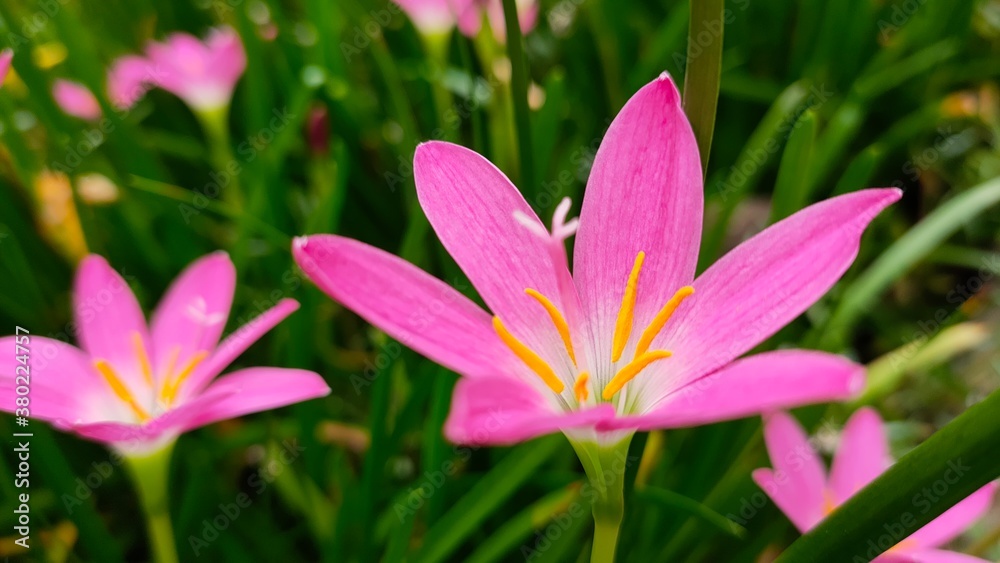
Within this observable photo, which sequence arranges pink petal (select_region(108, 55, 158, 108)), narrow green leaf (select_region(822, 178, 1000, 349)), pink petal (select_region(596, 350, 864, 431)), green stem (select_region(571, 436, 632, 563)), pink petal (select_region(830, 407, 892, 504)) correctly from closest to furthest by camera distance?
1. pink petal (select_region(596, 350, 864, 431))
2. green stem (select_region(571, 436, 632, 563))
3. pink petal (select_region(830, 407, 892, 504))
4. narrow green leaf (select_region(822, 178, 1000, 349))
5. pink petal (select_region(108, 55, 158, 108))

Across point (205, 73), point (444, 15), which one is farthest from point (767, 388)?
point (205, 73)

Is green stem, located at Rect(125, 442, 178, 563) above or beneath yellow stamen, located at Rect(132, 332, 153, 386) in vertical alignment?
beneath

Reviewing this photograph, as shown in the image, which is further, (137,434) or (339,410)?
(339,410)

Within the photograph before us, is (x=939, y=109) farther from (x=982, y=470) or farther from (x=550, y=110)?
(x=982, y=470)

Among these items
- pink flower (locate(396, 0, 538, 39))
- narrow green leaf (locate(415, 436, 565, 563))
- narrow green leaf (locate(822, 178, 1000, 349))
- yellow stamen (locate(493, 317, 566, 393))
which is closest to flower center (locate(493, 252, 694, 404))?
yellow stamen (locate(493, 317, 566, 393))

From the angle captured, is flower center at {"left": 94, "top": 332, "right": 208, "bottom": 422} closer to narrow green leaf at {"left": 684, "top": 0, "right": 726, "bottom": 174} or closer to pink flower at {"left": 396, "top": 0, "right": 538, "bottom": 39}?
narrow green leaf at {"left": 684, "top": 0, "right": 726, "bottom": 174}

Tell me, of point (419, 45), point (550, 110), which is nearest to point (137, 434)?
point (550, 110)

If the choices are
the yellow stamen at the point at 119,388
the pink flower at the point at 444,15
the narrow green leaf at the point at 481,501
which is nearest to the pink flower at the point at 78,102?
the pink flower at the point at 444,15
